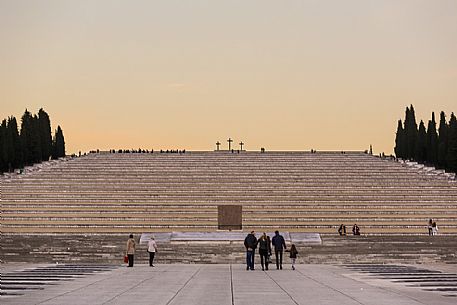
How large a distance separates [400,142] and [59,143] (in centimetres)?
4042

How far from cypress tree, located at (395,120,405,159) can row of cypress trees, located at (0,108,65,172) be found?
3929 cm

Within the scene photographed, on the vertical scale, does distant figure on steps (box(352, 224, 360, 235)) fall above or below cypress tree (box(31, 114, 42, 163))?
below

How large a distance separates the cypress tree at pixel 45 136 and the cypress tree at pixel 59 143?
176 inches

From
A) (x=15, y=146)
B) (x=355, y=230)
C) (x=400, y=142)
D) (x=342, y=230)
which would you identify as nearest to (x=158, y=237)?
(x=342, y=230)

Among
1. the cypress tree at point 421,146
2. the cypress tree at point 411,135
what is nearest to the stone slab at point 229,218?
the cypress tree at point 421,146

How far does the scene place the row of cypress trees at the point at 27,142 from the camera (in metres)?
86.6

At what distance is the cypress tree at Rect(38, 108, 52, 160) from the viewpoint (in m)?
97.9

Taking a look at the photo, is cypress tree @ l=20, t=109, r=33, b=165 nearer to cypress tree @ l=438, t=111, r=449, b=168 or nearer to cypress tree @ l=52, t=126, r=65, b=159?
cypress tree @ l=52, t=126, r=65, b=159

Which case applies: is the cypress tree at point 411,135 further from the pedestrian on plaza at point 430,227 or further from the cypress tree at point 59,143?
the pedestrian on plaza at point 430,227

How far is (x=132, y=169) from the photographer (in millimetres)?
77000

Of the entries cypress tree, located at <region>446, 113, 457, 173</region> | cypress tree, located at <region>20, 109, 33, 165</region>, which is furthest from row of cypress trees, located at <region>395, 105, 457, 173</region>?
cypress tree, located at <region>20, 109, 33, 165</region>

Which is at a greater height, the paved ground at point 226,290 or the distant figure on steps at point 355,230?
the distant figure on steps at point 355,230

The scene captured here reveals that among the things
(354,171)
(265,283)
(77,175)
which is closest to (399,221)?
(354,171)

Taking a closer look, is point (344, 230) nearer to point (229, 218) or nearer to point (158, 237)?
point (229, 218)
